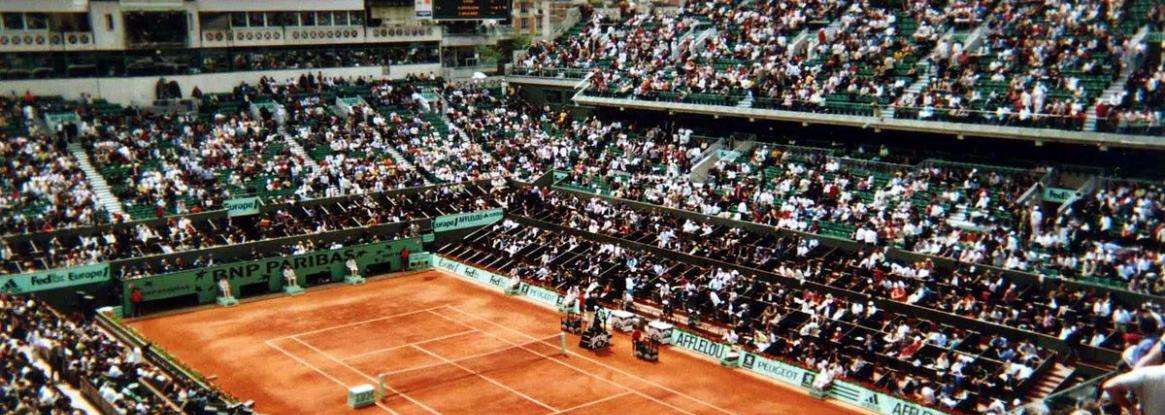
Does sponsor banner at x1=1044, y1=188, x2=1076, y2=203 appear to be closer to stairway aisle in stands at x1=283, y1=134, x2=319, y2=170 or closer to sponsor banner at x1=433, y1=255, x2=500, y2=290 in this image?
sponsor banner at x1=433, y1=255, x2=500, y2=290

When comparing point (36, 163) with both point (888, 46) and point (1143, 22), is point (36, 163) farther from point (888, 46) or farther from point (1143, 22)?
point (1143, 22)

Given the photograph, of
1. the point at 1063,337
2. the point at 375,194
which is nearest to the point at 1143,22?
the point at 1063,337

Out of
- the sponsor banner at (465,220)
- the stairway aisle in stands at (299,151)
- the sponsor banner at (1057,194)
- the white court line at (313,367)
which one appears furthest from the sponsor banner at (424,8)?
the sponsor banner at (1057,194)

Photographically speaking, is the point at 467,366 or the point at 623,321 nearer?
the point at 467,366

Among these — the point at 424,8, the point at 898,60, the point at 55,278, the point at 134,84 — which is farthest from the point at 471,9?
the point at 55,278

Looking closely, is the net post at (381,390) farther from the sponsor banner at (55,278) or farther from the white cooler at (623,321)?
the sponsor banner at (55,278)

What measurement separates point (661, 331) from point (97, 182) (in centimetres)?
2961

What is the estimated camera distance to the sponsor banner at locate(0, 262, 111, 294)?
4000 centimetres

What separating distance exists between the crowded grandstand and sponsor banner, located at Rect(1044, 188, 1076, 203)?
128mm

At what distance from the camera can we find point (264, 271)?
46.6 meters

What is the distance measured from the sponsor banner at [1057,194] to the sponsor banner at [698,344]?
49.6ft

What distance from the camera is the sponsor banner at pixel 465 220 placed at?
52.8 meters

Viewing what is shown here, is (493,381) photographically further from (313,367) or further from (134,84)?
(134,84)

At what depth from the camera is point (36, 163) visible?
47625 mm
